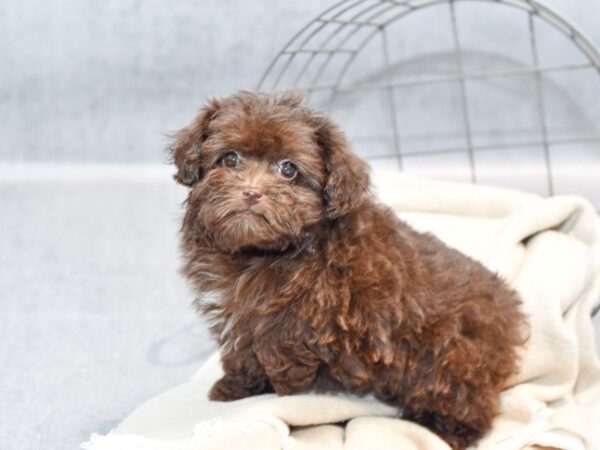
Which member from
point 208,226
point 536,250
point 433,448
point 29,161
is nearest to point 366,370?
point 433,448

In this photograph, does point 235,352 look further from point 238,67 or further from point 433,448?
point 238,67

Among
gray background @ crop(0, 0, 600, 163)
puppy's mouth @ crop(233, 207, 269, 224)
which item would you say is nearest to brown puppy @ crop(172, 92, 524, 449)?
puppy's mouth @ crop(233, 207, 269, 224)

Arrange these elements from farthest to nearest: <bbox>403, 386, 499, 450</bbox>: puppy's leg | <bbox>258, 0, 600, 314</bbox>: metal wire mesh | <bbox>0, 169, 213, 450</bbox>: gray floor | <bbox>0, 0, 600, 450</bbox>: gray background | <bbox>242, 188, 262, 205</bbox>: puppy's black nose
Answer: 1. <bbox>258, 0, 600, 314</bbox>: metal wire mesh
2. <bbox>0, 0, 600, 450</bbox>: gray background
3. <bbox>0, 169, 213, 450</bbox>: gray floor
4. <bbox>403, 386, 499, 450</bbox>: puppy's leg
5. <bbox>242, 188, 262, 205</bbox>: puppy's black nose

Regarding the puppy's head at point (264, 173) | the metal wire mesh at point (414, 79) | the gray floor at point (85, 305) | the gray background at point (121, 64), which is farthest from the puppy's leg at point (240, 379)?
the gray background at point (121, 64)

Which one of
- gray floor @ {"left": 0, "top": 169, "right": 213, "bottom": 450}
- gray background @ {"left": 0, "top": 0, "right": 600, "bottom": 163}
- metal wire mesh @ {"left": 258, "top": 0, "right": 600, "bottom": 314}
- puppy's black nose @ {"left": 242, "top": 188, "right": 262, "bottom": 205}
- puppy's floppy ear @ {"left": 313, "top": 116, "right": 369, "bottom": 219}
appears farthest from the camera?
gray background @ {"left": 0, "top": 0, "right": 600, "bottom": 163}

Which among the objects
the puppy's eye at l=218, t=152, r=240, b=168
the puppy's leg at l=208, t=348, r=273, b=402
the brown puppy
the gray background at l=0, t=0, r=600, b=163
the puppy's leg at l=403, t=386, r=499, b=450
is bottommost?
the puppy's leg at l=403, t=386, r=499, b=450

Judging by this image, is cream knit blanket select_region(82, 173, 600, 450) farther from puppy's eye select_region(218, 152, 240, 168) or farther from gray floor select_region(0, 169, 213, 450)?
puppy's eye select_region(218, 152, 240, 168)

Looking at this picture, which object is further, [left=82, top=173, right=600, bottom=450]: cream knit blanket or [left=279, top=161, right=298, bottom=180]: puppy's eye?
[left=82, top=173, right=600, bottom=450]: cream knit blanket

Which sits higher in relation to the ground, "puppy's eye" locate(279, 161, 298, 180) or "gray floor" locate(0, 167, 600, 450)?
"puppy's eye" locate(279, 161, 298, 180)

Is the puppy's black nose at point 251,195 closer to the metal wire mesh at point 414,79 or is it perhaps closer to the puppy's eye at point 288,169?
the puppy's eye at point 288,169
